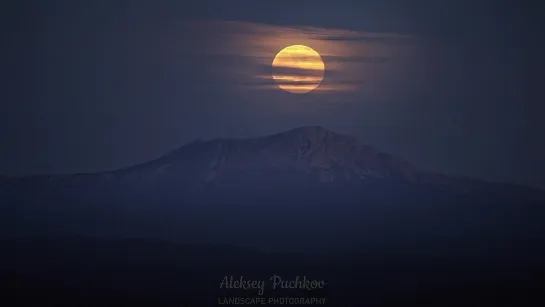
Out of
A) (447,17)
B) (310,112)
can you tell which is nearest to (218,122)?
(310,112)

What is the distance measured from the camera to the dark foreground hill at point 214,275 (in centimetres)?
455

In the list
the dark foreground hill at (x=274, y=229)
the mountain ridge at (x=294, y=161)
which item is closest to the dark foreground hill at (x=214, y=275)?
the dark foreground hill at (x=274, y=229)

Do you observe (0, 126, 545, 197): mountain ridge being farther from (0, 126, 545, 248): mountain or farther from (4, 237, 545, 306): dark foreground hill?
(4, 237, 545, 306): dark foreground hill

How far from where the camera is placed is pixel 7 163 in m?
4.56

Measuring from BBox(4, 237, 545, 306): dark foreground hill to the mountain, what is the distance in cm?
9

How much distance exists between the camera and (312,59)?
4.68m

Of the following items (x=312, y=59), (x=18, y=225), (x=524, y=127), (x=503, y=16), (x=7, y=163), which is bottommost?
(x=18, y=225)

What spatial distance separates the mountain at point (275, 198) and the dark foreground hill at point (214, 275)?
0.09 m

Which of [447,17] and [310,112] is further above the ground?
[447,17]

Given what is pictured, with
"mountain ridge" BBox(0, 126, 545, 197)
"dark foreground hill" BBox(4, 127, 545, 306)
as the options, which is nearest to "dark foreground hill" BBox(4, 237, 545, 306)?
"dark foreground hill" BBox(4, 127, 545, 306)

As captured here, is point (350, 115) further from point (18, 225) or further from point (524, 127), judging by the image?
point (18, 225)

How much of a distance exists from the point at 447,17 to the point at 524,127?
2.72 ft

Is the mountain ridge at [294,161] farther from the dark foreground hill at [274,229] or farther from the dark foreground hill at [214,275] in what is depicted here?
the dark foreground hill at [214,275]

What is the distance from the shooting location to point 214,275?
180 inches
